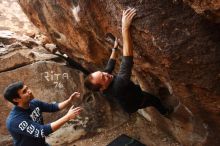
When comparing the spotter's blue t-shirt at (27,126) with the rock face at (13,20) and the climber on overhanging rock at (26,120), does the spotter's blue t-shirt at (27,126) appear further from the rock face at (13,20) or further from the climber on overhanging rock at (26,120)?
the rock face at (13,20)

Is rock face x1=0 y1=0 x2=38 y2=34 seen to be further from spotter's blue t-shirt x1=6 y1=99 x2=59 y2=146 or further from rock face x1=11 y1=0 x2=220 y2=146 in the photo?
spotter's blue t-shirt x1=6 y1=99 x2=59 y2=146

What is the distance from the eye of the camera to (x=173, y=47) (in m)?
4.15

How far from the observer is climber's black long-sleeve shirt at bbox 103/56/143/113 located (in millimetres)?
4554

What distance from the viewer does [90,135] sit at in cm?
769

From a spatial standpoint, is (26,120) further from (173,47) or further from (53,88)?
(53,88)

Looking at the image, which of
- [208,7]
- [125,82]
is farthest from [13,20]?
[208,7]

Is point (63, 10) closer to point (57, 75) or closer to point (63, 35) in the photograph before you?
point (63, 35)

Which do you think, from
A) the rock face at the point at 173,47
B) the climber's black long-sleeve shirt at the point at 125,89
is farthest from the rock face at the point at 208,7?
the climber's black long-sleeve shirt at the point at 125,89

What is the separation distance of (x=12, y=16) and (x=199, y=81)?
9.19 metres

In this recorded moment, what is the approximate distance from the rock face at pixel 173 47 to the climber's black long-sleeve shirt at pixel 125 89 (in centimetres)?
33

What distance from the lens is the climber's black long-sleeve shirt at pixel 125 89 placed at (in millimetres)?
4554

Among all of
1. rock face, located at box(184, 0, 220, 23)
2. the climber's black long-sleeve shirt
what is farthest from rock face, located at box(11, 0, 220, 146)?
the climber's black long-sleeve shirt

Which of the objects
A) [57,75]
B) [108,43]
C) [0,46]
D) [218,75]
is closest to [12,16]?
[0,46]

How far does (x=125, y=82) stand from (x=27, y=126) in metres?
1.38
